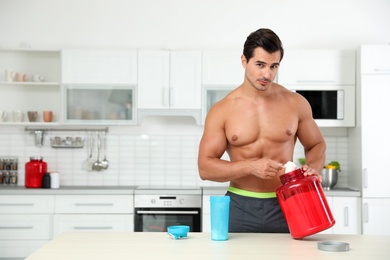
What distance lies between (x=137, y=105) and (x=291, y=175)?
282 cm

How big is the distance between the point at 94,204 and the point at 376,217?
7.45 feet

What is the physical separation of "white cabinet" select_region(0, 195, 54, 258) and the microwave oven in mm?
2347

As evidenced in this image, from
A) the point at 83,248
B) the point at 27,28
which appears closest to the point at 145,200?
the point at 27,28

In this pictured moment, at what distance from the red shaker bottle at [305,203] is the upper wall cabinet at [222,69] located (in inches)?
107

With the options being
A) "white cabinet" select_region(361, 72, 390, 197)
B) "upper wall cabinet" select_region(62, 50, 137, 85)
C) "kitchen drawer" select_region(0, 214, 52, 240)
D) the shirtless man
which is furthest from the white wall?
the shirtless man

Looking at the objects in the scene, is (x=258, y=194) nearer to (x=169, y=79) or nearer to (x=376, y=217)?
(x=376, y=217)

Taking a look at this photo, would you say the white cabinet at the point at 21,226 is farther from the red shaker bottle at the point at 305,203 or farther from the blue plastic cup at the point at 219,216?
the red shaker bottle at the point at 305,203

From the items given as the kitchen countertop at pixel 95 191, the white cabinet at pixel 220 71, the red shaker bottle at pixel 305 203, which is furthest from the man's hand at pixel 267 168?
the white cabinet at pixel 220 71

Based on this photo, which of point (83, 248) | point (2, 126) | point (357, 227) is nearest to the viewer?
point (83, 248)

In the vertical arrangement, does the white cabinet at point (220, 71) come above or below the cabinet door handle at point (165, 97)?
above

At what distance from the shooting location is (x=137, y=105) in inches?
197

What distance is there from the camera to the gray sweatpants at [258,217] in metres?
2.85

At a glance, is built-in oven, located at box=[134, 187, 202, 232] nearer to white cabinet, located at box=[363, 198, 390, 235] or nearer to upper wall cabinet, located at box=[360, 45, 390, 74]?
white cabinet, located at box=[363, 198, 390, 235]

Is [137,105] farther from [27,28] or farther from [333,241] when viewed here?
[333,241]
